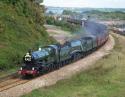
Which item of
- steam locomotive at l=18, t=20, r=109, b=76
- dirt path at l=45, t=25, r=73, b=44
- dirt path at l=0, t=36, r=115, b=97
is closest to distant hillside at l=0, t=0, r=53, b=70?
steam locomotive at l=18, t=20, r=109, b=76

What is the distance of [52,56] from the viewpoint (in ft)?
152

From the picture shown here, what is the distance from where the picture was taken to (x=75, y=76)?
143ft

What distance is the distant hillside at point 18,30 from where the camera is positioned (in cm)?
4845

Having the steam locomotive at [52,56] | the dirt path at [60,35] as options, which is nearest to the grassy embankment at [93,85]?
the steam locomotive at [52,56]

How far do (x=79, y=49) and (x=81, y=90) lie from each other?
21.5 metres

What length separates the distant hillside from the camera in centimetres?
4845

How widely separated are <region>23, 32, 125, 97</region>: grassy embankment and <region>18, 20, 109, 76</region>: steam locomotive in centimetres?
339

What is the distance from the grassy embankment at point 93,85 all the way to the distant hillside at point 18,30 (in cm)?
868

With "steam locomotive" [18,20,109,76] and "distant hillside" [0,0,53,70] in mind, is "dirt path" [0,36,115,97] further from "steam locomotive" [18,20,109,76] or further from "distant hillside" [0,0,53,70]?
"distant hillside" [0,0,53,70]

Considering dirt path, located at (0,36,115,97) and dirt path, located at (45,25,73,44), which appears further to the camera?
dirt path, located at (45,25,73,44)

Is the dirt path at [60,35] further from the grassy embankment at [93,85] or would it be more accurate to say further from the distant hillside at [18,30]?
the grassy embankment at [93,85]

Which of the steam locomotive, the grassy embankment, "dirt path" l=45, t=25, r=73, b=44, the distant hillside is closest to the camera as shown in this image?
the grassy embankment

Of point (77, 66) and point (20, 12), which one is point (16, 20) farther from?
point (77, 66)

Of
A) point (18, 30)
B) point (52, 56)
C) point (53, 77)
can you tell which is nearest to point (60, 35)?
point (18, 30)
